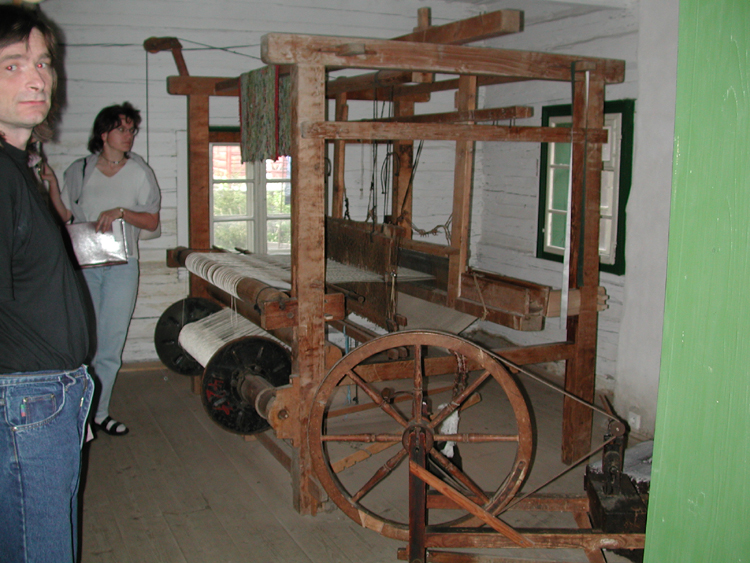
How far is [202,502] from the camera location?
9.74 ft

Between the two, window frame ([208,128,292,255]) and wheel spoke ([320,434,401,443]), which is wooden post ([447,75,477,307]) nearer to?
wheel spoke ([320,434,401,443])

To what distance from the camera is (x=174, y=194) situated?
5.06 meters

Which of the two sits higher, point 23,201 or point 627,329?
point 23,201

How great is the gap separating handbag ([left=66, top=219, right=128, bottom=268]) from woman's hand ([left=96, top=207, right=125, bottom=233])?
2 centimetres

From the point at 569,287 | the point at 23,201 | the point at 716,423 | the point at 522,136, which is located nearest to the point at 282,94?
the point at 522,136

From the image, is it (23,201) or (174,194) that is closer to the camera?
(23,201)

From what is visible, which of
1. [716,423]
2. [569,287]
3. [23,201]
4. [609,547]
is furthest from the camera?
[569,287]

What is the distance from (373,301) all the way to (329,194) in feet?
7.00

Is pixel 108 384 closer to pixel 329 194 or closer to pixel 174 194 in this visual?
pixel 174 194

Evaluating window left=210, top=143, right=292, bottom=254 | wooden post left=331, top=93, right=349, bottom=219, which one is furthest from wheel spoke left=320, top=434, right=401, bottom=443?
window left=210, top=143, right=292, bottom=254

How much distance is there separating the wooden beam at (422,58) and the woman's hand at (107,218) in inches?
59.3

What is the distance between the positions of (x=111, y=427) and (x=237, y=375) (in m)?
0.98

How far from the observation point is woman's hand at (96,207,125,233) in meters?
3.50

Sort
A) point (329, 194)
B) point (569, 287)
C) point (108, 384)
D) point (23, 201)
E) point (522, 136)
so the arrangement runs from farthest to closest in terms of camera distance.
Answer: point (329, 194) < point (108, 384) < point (569, 287) < point (522, 136) < point (23, 201)
